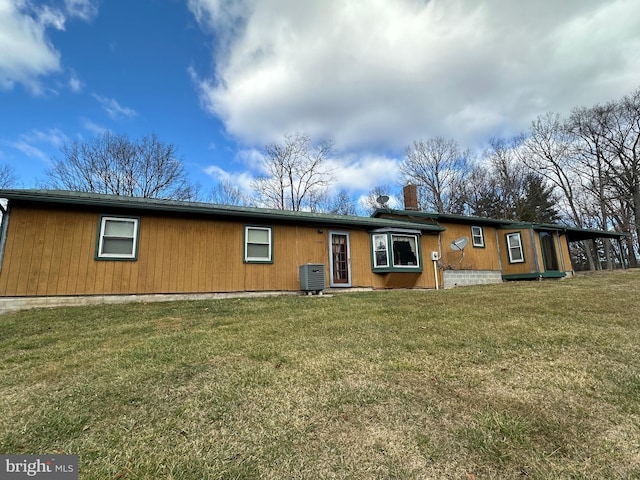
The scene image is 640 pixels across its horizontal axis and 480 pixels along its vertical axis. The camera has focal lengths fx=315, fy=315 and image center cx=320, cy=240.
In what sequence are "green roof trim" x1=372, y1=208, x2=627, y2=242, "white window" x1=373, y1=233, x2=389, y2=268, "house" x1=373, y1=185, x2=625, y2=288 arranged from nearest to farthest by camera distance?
"white window" x1=373, y1=233, x2=389, y2=268 → "house" x1=373, y1=185, x2=625, y2=288 → "green roof trim" x1=372, y1=208, x2=627, y2=242

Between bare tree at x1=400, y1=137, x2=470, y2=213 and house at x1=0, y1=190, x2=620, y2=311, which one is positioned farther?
bare tree at x1=400, y1=137, x2=470, y2=213

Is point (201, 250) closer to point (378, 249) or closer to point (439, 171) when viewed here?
point (378, 249)

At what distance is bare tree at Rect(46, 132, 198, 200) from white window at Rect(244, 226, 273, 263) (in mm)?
13657

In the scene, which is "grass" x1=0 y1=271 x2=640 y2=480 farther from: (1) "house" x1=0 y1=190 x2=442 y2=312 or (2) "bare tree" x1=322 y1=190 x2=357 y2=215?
(2) "bare tree" x1=322 y1=190 x2=357 y2=215

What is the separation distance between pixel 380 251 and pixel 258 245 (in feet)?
Result: 15.3

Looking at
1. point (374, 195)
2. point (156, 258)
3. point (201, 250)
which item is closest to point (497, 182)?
point (374, 195)

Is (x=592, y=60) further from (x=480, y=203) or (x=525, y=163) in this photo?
(x=480, y=203)

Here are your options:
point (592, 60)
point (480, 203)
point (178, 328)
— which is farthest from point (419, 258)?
point (592, 60)

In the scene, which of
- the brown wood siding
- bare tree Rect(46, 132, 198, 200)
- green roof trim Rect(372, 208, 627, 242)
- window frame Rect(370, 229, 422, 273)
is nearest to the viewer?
the brown wood siding

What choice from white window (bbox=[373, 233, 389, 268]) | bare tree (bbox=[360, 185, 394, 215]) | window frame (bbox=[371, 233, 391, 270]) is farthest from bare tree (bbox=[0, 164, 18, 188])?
bare tree (bbox=[360, 185, 394, 215])

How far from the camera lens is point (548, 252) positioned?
50.6 feet

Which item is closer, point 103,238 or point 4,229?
point 4,229

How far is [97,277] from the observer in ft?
27.2

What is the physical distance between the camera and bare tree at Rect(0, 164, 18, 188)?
20.5 m
